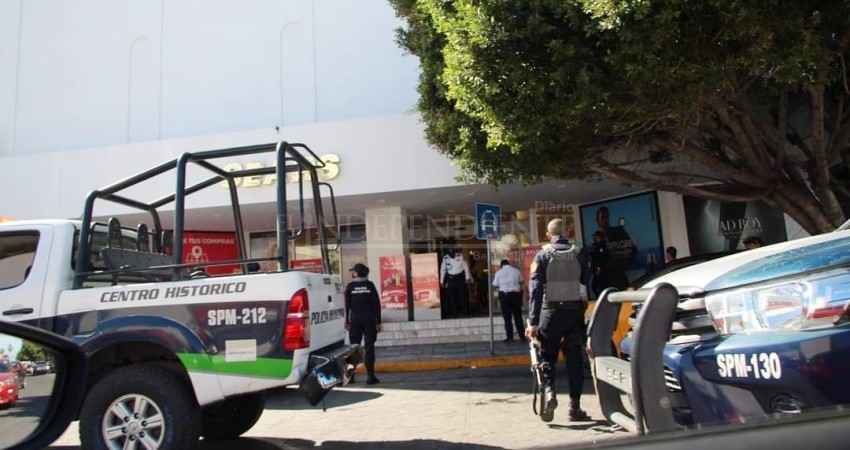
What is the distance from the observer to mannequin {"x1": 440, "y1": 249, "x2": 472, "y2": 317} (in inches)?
555

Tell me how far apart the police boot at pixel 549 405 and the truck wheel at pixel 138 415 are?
2868 millimetres

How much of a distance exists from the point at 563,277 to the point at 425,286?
852cm

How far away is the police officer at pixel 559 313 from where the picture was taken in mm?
5203

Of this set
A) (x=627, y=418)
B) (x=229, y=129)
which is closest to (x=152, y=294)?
(x=627, y=418)

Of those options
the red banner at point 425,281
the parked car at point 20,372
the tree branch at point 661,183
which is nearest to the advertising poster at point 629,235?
the red banner at point 425,281

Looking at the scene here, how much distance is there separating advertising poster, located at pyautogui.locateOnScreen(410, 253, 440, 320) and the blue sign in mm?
3792

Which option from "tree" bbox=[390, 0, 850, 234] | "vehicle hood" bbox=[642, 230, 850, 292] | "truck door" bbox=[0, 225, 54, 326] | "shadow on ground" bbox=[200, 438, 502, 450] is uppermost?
"tree" bbox=[390, 0, 850, 234]

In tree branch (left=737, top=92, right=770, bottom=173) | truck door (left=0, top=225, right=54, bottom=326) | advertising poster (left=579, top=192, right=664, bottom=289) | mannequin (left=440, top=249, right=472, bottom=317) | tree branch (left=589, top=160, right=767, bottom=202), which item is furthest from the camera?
mannequin (left=440, top=249, right=472, bottom=317)

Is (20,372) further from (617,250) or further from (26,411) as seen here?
(617,250)

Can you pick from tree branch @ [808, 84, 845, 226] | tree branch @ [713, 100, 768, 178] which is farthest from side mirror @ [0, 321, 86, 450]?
tree branch @ [808, 84, 845, 226]

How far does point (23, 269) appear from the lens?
4.57m

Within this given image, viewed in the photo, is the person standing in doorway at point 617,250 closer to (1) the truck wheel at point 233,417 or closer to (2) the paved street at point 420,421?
(2) the paved street at point 420,421

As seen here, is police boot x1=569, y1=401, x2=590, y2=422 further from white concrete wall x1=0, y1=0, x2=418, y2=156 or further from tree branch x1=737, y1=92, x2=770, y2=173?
white concrete wall x1=0, y1=0, x2=418, y2=156

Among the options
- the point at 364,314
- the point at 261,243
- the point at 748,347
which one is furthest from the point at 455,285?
the point at 748,347
